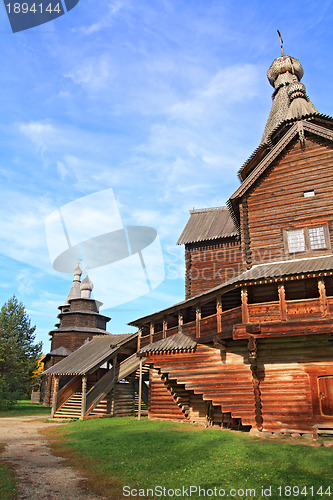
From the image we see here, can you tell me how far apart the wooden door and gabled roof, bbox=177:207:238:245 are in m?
13.1

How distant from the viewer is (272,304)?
49.9 ft

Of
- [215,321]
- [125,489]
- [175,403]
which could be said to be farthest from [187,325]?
[125,489]

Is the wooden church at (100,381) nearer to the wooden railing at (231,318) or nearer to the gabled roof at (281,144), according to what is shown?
the wooden railing at (231,318)

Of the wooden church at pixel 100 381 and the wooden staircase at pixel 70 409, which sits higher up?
the wooden church at pixel 100 381

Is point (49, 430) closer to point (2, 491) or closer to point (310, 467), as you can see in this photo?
point (2, 491)

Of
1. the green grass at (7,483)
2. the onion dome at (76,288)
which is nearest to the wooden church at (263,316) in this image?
the green grass at (7,483)

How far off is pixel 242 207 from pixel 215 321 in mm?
6490

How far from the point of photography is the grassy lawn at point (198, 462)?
→ 8.55 metres

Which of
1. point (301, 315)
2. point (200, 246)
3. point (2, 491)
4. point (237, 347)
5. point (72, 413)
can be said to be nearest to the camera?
point (2, 491)

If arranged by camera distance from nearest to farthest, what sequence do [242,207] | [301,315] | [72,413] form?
1. [301,315]
2. [242,207]
3. [72,413]

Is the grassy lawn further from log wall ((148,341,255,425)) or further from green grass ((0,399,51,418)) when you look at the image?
green grass ((0,399,51,418))

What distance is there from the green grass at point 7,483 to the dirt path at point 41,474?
6.4 inches

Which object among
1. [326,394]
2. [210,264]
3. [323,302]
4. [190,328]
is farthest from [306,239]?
[210,264]

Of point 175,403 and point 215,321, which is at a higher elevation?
point 215,321
